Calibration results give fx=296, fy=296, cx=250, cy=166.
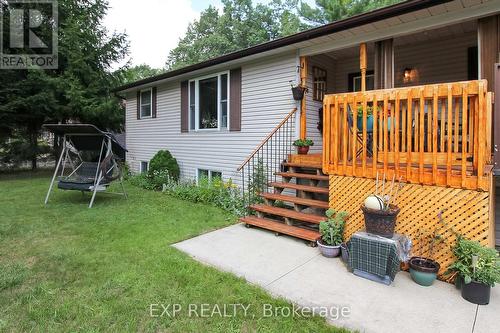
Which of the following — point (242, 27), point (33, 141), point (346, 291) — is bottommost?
point (346, 291)

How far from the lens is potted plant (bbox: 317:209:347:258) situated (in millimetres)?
3777

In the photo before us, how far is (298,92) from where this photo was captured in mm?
6051

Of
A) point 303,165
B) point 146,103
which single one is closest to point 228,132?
point 303,165

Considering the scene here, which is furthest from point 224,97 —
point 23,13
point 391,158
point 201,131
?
point 23,13

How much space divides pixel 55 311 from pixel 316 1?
2116 centimetres

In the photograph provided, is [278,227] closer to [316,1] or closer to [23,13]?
[23,13]

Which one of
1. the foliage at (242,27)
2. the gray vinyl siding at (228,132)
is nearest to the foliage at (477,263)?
the gray vinyl siding at (228,132)

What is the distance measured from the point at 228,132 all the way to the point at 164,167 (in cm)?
237

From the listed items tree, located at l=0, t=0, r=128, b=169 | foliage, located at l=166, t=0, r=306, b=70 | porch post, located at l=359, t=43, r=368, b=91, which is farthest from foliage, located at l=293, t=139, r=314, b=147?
foliage, located at l=166, t=0, r=306, b=70

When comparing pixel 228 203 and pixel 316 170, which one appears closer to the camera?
pixel 316 170

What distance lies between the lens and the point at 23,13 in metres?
11.9

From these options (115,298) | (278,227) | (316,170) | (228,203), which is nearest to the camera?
(115,298)

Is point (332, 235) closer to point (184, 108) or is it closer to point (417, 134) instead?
point (417, 134)

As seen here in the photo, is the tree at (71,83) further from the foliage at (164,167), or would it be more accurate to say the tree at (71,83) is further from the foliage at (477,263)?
the foliage at (477,263)
